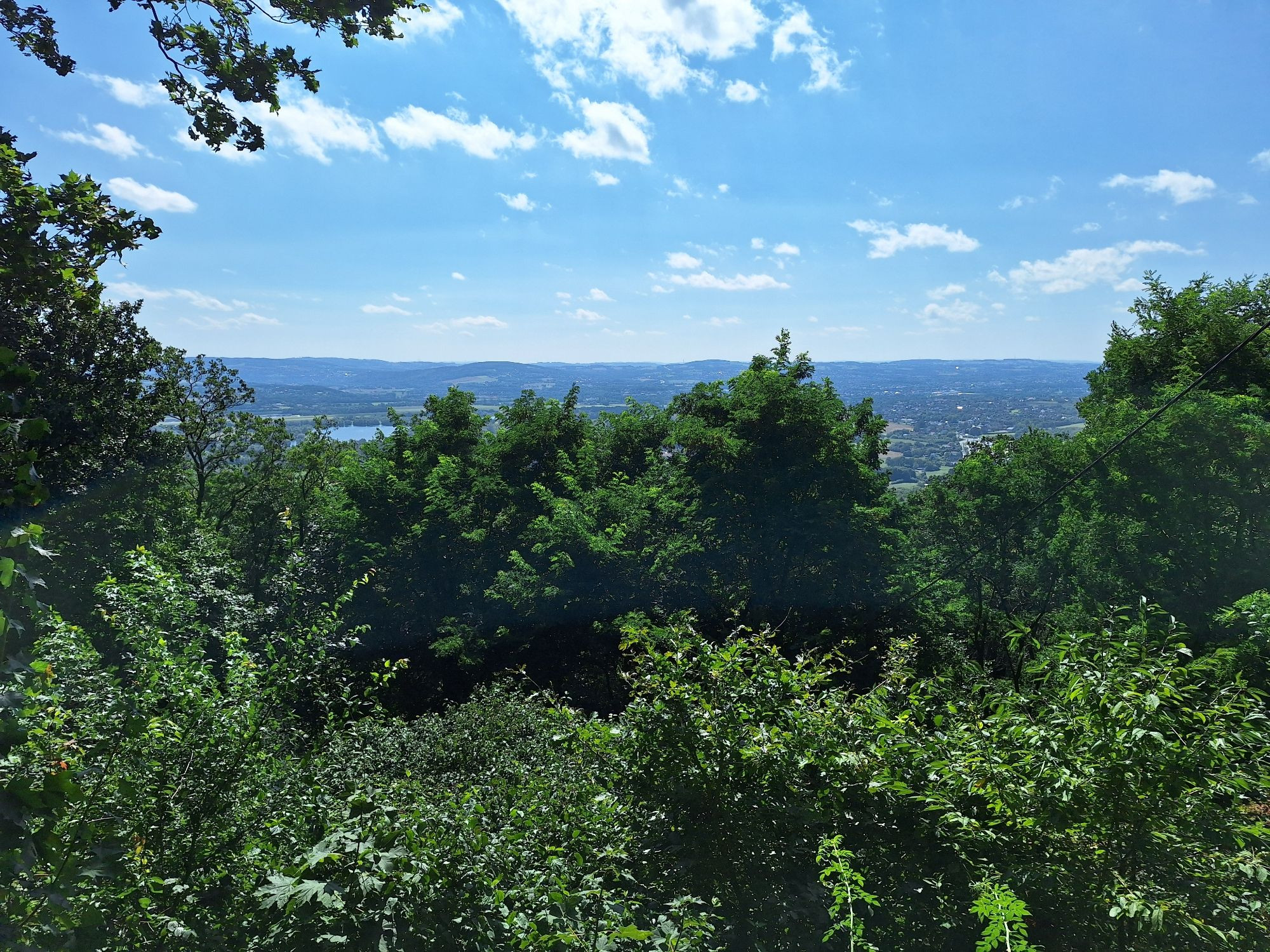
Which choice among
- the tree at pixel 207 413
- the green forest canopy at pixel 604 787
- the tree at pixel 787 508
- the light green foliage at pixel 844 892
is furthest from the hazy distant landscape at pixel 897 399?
the light green foliage at pixel 844 892

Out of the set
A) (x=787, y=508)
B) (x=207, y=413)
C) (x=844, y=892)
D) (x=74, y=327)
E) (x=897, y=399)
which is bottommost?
(x=787, y=508)

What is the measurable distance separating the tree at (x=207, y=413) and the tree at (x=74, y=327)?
3.87 meters

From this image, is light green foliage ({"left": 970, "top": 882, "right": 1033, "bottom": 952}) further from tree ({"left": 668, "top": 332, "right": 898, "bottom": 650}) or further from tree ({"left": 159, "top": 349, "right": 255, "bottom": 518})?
tree ({"left": 159, "top": 349, "right": 255, "bottom": 518})

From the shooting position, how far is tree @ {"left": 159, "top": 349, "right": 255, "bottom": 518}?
20.9 meters

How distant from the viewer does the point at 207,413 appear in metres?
22.4

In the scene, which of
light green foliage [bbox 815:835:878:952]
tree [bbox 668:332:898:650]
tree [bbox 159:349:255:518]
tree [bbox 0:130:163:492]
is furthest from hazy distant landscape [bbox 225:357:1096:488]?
light green foliage [bbox 815:835:878:952]

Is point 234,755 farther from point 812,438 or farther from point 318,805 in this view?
point 812,438

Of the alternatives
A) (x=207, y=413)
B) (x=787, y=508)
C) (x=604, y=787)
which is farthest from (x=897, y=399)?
(x=604, y=787)

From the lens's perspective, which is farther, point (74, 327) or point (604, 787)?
point (74, 327)

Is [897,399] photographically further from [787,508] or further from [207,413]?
[207,413]

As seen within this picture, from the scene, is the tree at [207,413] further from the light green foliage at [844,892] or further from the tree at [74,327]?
the light green foliage at [844,892]

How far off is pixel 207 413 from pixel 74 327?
367 inches

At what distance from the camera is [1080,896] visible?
3.18 m

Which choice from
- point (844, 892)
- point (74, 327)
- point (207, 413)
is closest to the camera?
point (844, 892)
